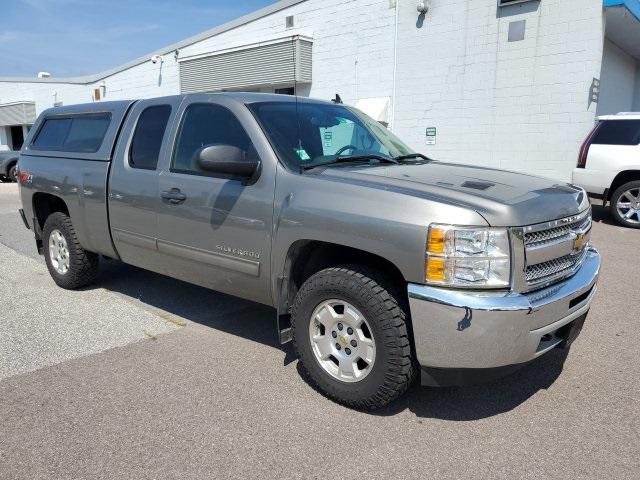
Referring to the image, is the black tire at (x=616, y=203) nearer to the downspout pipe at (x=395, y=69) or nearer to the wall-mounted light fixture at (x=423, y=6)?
the downspout pipe at (x=395, y=69)

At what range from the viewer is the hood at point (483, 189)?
8.96 feet

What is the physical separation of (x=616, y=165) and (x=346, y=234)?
26.8 ft

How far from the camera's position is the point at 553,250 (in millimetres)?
2912

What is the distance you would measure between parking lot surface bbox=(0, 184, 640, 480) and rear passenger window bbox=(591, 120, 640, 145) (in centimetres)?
587

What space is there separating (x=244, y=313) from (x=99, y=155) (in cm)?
195

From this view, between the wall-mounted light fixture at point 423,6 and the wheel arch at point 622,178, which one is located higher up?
the wall-mounted light fixture at point 423,6

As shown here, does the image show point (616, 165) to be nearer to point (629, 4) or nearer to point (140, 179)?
point (629, 4)

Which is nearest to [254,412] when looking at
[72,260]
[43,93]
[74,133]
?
[72,260]

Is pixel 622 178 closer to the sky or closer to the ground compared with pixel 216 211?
closer to the ground

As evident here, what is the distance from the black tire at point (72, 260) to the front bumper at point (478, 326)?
3.83 m

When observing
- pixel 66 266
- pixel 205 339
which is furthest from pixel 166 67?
pixel 205 339

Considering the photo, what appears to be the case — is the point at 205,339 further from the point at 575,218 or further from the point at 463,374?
the point at 575,218

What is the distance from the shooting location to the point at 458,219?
2637mm

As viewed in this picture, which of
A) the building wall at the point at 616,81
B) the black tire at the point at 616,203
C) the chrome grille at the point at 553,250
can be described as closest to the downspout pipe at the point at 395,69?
the building wall at the point at 616,81
